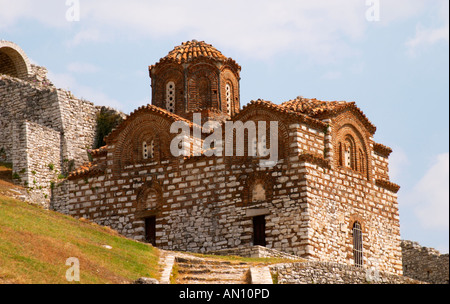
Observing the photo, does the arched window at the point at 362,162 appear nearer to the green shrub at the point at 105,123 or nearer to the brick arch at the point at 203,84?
the brick arch at the point at 203,84

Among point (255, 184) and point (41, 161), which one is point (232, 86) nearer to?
point (255, 184)

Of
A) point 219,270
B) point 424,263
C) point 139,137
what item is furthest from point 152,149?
point 424,263

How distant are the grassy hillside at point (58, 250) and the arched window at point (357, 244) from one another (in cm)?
834

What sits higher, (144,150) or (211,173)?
(144,150)

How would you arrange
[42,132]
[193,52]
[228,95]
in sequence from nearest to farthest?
1. [42,132]
2. [193,52]
3. [228,95]

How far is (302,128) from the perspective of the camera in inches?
1154

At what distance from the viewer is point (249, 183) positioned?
2941cm

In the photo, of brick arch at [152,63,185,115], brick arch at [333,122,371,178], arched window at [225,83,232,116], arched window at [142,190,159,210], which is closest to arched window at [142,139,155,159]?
arched window at [142,190,159,210]

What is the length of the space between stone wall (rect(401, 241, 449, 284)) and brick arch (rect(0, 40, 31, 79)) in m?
19.6

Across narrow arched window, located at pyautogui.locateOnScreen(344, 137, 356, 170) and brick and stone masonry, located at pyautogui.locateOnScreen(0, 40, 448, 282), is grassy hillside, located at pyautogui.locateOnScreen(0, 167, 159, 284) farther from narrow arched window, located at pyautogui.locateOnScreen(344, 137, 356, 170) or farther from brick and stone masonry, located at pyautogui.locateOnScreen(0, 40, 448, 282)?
narrow arched window, located at pyautogui.locateOnScreen(344, 137, 356, 170)

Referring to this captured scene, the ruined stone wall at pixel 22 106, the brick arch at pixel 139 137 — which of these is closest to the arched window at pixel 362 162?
the brick arch at pixel 139 137

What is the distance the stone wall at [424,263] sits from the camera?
3866 centimetres

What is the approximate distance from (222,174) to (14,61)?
15.1 meters
